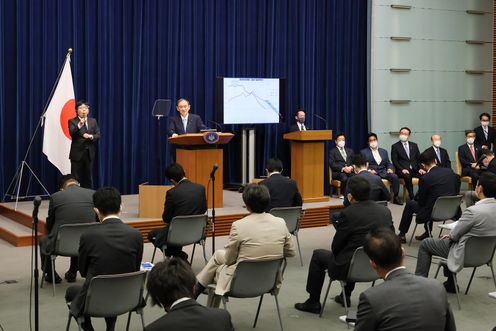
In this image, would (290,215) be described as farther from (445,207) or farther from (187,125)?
(187,125)

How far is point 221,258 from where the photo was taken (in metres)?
5.09

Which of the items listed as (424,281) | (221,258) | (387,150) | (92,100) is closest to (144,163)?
(92,100)

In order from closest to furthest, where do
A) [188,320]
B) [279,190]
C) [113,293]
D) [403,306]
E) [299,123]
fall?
1. [188,320]
2. [403,306]
3. [113,293]
4. [279,190]
5. [299,123]

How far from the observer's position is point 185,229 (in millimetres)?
6609

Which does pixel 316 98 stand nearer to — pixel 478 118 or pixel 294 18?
pixel 294 18

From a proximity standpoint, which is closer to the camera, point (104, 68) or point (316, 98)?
point (104, 68)

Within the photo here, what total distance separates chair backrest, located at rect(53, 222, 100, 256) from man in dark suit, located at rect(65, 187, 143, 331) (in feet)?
4.89

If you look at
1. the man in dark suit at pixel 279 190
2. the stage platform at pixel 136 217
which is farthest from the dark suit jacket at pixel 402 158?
the man in dark suit at pixel 279 190

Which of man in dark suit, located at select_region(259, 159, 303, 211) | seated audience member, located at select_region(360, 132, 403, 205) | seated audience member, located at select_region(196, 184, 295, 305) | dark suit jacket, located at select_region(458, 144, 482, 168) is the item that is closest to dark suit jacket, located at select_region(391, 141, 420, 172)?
seated audience member, located at select_region(360, 132, 403, 205)

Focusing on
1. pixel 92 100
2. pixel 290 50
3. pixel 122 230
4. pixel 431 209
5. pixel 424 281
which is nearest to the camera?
pixel 424 281

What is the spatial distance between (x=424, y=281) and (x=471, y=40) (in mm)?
11359

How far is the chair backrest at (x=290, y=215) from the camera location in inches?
279

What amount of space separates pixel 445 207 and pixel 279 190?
1944 mm

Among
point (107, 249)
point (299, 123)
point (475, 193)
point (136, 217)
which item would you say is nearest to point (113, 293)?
point (107, 249)
